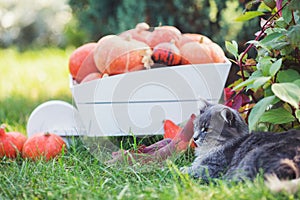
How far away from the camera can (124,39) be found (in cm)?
265

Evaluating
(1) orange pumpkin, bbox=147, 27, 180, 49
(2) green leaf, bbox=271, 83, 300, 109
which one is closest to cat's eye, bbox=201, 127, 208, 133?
(2) green leaf, bbox=271, 83, 300, 109

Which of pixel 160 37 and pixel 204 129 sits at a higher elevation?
pixel 160 37

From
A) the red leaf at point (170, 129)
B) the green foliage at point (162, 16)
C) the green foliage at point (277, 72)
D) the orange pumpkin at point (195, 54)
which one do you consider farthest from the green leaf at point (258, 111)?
the green foliage at point (162, 16)

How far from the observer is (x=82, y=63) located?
2.77 m

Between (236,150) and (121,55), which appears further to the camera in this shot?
(121,55)

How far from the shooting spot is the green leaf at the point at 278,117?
1.99 m

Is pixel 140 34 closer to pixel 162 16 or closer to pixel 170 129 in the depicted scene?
pixel 170 129

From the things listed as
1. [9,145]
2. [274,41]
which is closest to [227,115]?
[274,41]

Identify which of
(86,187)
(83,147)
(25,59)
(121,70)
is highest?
(121,70)

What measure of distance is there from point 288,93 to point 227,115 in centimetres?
38

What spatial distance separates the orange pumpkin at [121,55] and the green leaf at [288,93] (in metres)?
0.97

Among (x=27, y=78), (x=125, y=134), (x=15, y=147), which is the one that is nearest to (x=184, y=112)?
(x=125, y=134)

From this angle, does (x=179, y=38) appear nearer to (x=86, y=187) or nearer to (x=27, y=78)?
(x=86, y=187)

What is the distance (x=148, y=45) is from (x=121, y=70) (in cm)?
19
